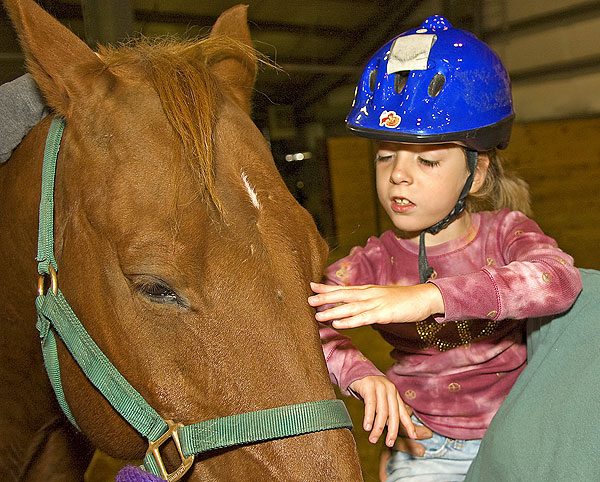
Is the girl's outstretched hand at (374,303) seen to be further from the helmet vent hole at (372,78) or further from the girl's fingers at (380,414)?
the helmet vent hole at (372,78)

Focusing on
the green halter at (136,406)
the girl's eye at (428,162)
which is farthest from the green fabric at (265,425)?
the girl's eye at (428,162)

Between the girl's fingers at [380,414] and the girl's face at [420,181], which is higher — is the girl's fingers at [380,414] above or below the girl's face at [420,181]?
below

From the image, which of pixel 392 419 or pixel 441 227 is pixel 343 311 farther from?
pixel 441 227

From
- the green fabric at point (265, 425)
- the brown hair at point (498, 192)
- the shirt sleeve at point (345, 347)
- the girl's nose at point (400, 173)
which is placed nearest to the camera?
the green fabric at point (265, 425)

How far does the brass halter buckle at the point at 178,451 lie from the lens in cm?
Answer: 98

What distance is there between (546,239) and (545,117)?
21.4 feet

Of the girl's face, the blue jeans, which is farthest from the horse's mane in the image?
the blue jeans

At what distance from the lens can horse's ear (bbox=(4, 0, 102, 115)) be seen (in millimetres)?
1068

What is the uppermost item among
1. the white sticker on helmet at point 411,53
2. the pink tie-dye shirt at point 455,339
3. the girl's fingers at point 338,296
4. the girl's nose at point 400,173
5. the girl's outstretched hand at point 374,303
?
the white sticker on helmet at point 411,53

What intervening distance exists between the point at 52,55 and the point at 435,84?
3.06 feet

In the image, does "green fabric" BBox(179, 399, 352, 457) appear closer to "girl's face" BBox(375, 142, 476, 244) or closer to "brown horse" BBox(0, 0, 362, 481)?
"brown horse" BBox(0, 0, 362, 481)

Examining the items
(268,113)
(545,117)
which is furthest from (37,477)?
(545,117)

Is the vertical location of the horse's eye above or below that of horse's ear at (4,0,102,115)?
→ below

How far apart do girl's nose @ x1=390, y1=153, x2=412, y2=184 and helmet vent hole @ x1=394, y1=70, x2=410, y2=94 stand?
213 mm
